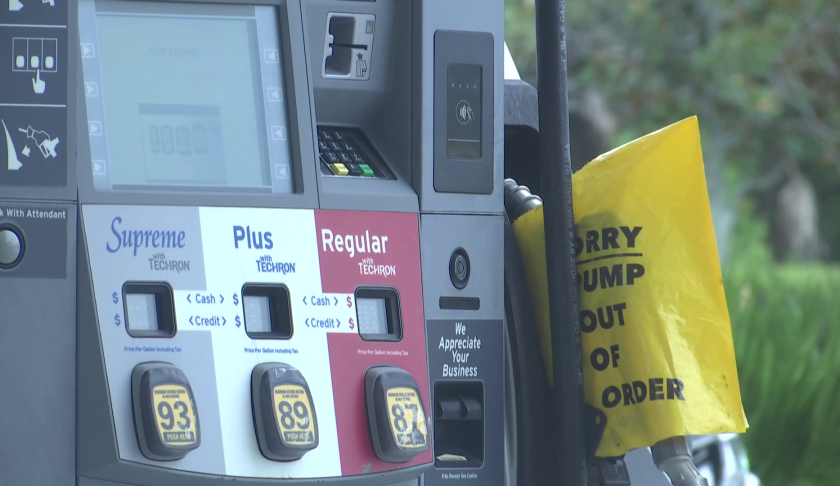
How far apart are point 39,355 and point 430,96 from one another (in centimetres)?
80

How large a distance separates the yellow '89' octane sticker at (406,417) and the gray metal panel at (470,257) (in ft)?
0.63

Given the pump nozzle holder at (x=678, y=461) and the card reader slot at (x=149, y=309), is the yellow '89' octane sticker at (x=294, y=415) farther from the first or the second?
the pump nozzle holder at (x=678, y=461)

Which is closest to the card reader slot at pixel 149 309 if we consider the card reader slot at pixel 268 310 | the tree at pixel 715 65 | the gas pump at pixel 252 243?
the gas pump at pixel 252 243

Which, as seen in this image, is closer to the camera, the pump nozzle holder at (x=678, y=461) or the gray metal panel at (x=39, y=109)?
the gray metal panel at (x=39, y=109)

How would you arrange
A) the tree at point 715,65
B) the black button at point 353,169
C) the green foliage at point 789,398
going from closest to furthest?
the black button at point 353,169 → the green foliage at point 789,398 → the tree at point 715,65

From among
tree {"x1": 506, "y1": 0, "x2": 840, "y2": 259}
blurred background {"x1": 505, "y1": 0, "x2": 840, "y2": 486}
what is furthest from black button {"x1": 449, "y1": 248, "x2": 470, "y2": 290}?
tree {"x1": 506, "y1": 0, "x2": 840, "y2": 259}

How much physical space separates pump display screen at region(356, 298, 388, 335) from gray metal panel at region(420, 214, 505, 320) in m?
0.09

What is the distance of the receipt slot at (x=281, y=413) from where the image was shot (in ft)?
5.86

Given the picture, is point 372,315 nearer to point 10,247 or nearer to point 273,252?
point 273,252

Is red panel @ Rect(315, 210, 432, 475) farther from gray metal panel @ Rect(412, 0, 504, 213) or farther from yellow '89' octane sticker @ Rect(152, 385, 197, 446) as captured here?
yellow '89' octane sticker @ Rect(152, 385, 197, 446)

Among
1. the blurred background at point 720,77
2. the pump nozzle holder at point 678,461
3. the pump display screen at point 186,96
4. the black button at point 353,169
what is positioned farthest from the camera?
the blurred background at point 720,77

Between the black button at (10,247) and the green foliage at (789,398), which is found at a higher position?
the black button at (10,247)

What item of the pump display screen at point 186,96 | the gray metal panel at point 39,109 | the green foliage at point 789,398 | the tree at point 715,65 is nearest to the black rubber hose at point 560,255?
the pump display screen at point 186,96

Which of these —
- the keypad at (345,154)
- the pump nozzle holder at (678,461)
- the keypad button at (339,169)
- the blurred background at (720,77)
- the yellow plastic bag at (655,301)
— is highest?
the blurred background at (720,77)
